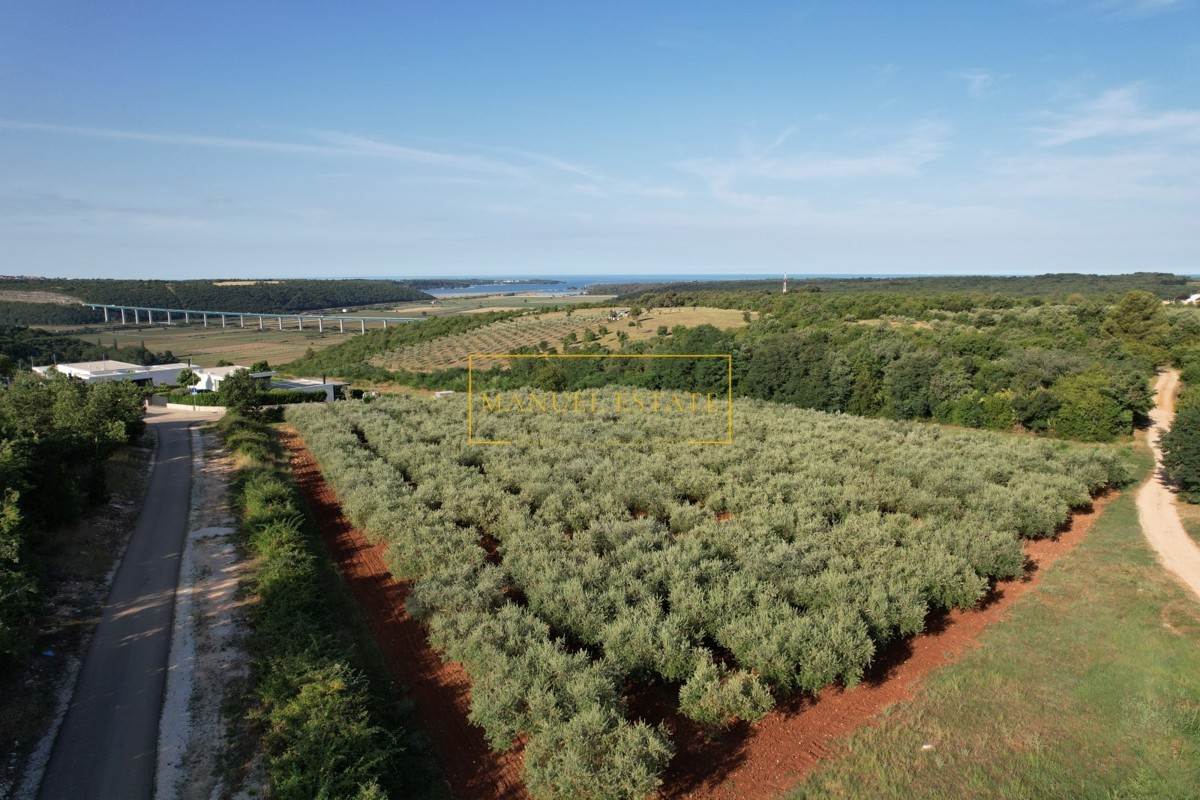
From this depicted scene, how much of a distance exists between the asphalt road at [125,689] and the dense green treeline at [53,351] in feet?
204

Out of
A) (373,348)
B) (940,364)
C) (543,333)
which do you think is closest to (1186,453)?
(940,364)

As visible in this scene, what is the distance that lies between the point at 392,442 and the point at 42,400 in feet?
42.6

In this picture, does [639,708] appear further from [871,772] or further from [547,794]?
[871,772]

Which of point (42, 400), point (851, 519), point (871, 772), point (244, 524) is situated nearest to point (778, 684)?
point (871, 772)

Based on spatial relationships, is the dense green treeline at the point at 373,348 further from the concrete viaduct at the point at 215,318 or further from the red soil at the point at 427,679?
the red soil at the point at 427,679

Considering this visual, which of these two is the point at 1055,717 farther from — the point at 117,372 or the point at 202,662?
the point at 117,372

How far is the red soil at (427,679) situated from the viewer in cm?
891

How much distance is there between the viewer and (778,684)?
10422mm

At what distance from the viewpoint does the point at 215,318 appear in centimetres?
13762

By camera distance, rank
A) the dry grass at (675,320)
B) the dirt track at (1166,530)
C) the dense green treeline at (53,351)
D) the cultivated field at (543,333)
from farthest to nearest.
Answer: the cultivated field at (543,333), the dry grass at (675,320), the dense green treeline at (53,351), the dirt track at (1166,530)

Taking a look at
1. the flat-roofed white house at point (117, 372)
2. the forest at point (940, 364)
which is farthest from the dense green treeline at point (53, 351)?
the forest at point (940, 364)

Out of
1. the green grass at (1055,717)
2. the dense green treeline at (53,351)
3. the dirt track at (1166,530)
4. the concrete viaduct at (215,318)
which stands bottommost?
the green grass at (1055,717)

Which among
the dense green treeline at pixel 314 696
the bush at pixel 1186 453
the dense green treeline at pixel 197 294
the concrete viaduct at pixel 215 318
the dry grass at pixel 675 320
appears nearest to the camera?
the dense green treeline at pixel 314 696

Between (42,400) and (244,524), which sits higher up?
(42,400)
